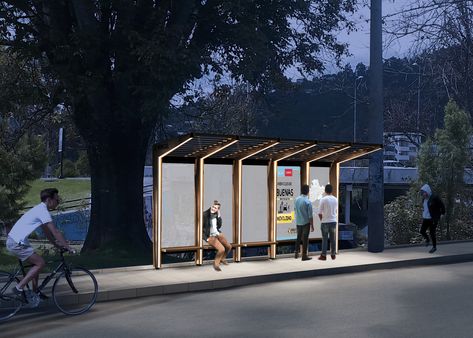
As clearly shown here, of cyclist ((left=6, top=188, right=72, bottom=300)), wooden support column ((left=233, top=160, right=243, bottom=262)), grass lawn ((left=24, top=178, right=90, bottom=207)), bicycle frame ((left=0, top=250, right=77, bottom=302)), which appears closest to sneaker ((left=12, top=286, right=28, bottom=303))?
cyclist ((left=6, top=188, right=72, bottom=300))

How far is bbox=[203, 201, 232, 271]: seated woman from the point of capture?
42.1 ft

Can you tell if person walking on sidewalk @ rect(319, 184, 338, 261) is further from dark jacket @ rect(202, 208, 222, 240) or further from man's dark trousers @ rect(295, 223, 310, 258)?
dark jacket @ rect(202, 208, 222, 240)

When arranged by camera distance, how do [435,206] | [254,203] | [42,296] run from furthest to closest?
[435,206] < [254,203] < [42,296]

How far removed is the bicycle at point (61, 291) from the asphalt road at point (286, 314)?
16 centimetres

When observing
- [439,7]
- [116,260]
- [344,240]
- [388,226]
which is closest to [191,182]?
[116,260]

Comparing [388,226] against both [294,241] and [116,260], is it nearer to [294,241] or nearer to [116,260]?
[294,241]

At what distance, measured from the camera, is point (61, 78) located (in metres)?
14.7

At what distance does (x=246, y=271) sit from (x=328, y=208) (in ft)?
9.07

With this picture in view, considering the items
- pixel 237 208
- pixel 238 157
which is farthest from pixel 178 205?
pixel 238 157

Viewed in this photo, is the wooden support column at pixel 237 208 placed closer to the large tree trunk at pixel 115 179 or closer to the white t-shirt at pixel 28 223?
the large tree trunk at pixel 115 179

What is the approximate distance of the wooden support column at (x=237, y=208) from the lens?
14031 millimetres

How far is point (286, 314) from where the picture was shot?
29.0ft

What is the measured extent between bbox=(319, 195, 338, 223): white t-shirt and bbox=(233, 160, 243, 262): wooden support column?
1841 mm

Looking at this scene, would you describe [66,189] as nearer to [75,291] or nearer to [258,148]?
[258,148]
